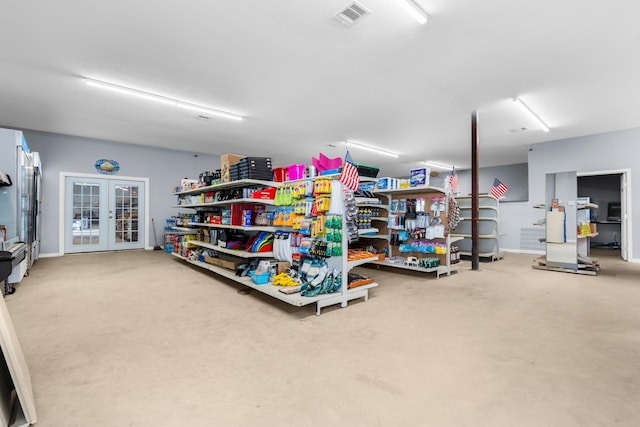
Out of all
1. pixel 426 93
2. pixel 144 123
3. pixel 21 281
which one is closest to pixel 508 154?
pixel 426 93

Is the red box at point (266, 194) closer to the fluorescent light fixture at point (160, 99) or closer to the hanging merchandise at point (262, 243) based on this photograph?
the hanging merchandise at point (262, 243)

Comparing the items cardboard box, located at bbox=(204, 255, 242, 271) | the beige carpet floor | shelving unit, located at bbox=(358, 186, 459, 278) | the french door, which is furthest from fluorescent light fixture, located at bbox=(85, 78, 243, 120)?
the french door

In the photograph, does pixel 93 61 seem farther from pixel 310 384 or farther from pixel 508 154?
pixel 508 154

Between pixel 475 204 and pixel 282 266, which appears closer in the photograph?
pixel 282 266

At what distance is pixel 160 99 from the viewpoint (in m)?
5.80

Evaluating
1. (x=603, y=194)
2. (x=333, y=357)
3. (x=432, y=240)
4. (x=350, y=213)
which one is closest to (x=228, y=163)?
(x=350, y=213)

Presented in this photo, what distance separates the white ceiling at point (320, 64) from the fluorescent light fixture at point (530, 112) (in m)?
0.14

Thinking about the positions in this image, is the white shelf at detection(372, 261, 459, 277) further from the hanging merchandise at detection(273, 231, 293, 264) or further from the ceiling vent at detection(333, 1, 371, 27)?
the ceiling vent at detection(333, 1, 371, 27)

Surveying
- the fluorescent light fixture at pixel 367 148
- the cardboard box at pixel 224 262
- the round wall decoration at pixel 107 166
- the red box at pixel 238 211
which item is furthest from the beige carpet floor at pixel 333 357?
the fluorescent light fixture at pixel 367 148

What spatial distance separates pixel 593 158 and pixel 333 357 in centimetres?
968

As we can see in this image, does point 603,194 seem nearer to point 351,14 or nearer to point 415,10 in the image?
point 415,10

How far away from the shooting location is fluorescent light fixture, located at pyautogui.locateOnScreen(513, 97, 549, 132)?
5945mm

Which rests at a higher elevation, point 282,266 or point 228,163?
point 228,163

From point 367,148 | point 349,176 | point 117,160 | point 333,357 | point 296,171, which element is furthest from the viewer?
point 367,148
